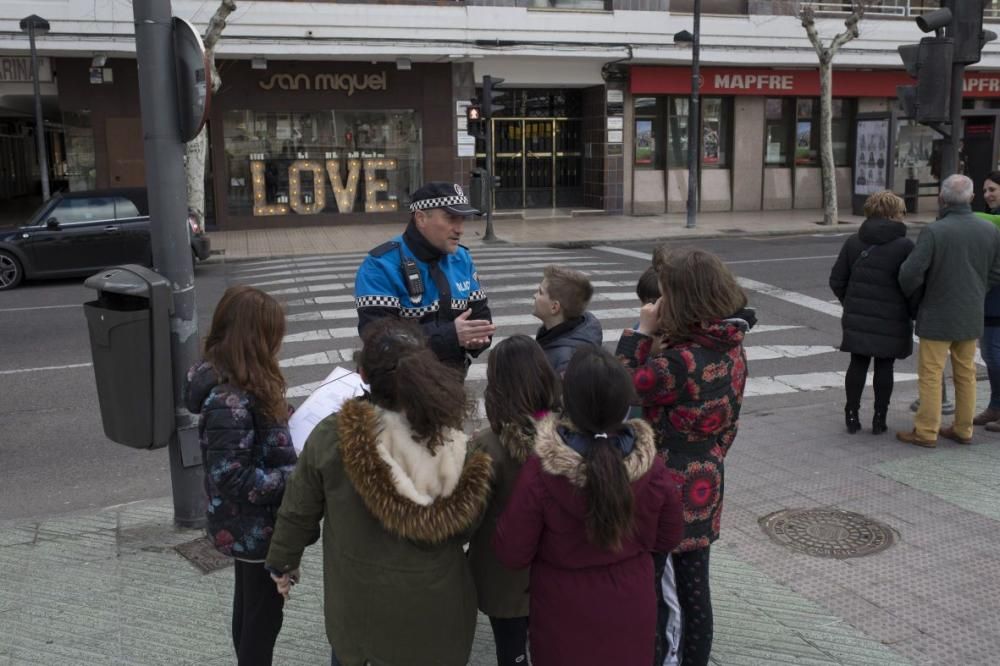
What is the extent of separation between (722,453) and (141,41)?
11.4 ft

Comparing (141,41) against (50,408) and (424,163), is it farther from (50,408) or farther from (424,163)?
(424,163)

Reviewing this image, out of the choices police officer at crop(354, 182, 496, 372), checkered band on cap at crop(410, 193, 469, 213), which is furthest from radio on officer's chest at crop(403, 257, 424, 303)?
checkered band on cap at crop(410, 193, 469, 213)

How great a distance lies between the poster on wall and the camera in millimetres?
23125

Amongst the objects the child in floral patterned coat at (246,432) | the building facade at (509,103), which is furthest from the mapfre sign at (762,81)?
the child in floral patterned coat at (246,432)

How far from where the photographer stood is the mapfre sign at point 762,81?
80.8 ft

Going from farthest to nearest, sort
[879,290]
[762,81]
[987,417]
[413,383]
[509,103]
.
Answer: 1. [762,81]
2. [509,103]
3. [987,417]
4. [879,290]
5. [413,383]

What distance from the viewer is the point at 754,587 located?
4.52 meters

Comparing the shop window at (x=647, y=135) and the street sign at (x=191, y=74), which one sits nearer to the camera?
the street sign at (x=191, y=74)

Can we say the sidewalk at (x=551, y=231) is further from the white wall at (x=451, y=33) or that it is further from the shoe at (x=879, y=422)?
the shoe at (x=879, y=422)

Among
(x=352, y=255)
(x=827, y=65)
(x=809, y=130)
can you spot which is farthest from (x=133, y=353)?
(x=809, y=130)

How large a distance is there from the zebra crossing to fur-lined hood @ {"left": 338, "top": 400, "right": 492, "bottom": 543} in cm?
276

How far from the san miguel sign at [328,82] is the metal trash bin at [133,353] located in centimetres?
1916

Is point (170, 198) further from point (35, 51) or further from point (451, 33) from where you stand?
point (451, 33)

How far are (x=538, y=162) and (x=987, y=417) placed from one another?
19.7 metres
